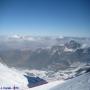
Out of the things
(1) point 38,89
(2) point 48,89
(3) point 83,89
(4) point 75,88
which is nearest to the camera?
(3) point 83,89

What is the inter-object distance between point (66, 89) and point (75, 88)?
6.68 feet

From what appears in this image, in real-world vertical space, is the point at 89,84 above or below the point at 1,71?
above

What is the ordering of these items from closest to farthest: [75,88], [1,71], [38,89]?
[75,88]
[38,89]
[1,71]

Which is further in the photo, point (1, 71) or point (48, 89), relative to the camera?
point (1, 71)

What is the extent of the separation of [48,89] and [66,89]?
792 centimetres

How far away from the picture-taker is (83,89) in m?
32.1

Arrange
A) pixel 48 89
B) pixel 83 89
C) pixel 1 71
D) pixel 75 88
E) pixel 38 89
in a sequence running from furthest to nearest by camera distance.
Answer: pixel 1 71, pixel 38 89, pixel 48 89, pixel 75 88, pixel 83 89

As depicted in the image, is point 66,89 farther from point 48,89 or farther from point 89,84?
point 48,89

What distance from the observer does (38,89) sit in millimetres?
46188

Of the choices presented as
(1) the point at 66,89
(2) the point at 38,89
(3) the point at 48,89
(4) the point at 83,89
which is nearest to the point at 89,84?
(4) the point at 83,89

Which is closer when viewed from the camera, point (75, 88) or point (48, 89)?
point (75, 88)

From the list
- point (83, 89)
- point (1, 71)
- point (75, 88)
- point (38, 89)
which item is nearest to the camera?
point (83, 89)

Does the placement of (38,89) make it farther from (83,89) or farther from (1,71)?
(1,71)

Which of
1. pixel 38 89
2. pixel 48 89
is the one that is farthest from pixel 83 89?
pixel 38 89
